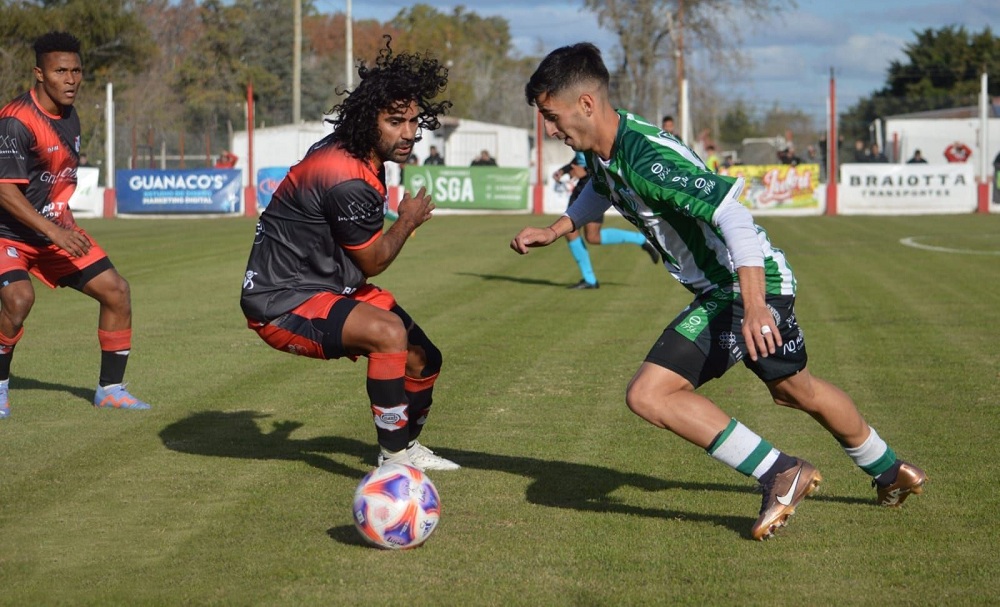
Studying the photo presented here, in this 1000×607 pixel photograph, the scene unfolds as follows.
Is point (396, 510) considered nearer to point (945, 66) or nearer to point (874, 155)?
point (874, 155)

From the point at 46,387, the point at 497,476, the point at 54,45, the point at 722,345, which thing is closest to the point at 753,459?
the point at 722,345

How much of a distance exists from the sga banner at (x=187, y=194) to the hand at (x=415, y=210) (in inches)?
1118

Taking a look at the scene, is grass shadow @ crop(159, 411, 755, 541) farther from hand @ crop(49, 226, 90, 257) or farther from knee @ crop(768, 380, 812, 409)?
hand @ crop(49, 226, 90, 257)

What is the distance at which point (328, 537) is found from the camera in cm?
499

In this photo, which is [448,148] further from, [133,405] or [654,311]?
[133,405]

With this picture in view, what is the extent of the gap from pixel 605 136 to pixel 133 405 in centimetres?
422

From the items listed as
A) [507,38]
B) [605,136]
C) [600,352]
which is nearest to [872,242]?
[600,352]

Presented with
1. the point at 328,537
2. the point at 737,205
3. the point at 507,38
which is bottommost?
the point at 328,537

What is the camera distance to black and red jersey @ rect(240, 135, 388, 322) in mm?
5383

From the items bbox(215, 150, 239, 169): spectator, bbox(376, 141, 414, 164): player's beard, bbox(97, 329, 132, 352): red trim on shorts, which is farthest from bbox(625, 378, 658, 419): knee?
bbox(215, 150, 239, 169): spectator

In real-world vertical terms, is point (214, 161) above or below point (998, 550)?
above

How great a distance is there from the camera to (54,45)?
24.2 ft

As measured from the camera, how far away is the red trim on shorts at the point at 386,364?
557 centimetres

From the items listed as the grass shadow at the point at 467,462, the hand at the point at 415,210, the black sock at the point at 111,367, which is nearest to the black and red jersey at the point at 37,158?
the black sock at the point at 111,367
